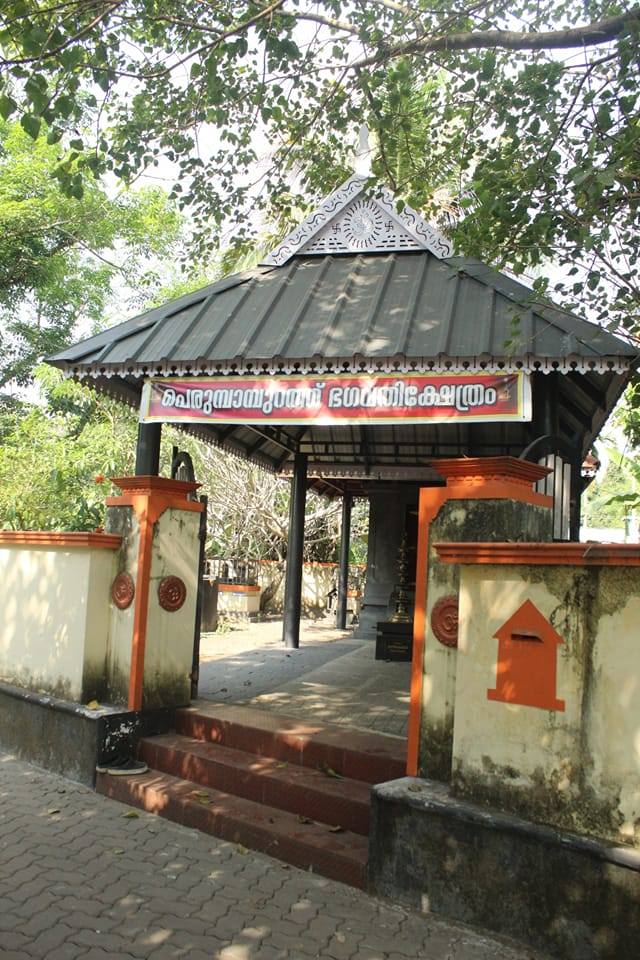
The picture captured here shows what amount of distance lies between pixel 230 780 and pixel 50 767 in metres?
1.78

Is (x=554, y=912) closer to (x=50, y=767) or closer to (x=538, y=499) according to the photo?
(x=538, y=499)

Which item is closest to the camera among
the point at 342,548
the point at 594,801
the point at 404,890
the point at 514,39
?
the point at 594,801

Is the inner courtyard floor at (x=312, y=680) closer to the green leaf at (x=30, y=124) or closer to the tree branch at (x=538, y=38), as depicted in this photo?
the green leaf at (x=30, y=124)

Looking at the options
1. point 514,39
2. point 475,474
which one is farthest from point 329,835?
point 514,39

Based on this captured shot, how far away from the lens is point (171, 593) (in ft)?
20.5

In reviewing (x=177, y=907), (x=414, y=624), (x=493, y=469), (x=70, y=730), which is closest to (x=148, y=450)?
(x=70, y=730)

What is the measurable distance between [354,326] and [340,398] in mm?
674

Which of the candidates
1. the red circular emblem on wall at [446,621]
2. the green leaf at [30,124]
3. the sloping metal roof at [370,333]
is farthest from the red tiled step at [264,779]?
the green leaf at [30,124]

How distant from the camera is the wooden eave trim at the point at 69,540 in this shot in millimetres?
6086

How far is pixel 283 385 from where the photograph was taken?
5.92m

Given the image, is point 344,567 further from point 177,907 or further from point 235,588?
point 177,907

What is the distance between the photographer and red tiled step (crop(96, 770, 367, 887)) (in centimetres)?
421

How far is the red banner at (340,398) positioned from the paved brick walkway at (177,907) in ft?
10.1

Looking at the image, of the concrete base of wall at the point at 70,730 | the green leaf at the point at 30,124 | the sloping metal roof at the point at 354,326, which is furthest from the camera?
the concrete base of wall at the point at 70,730
